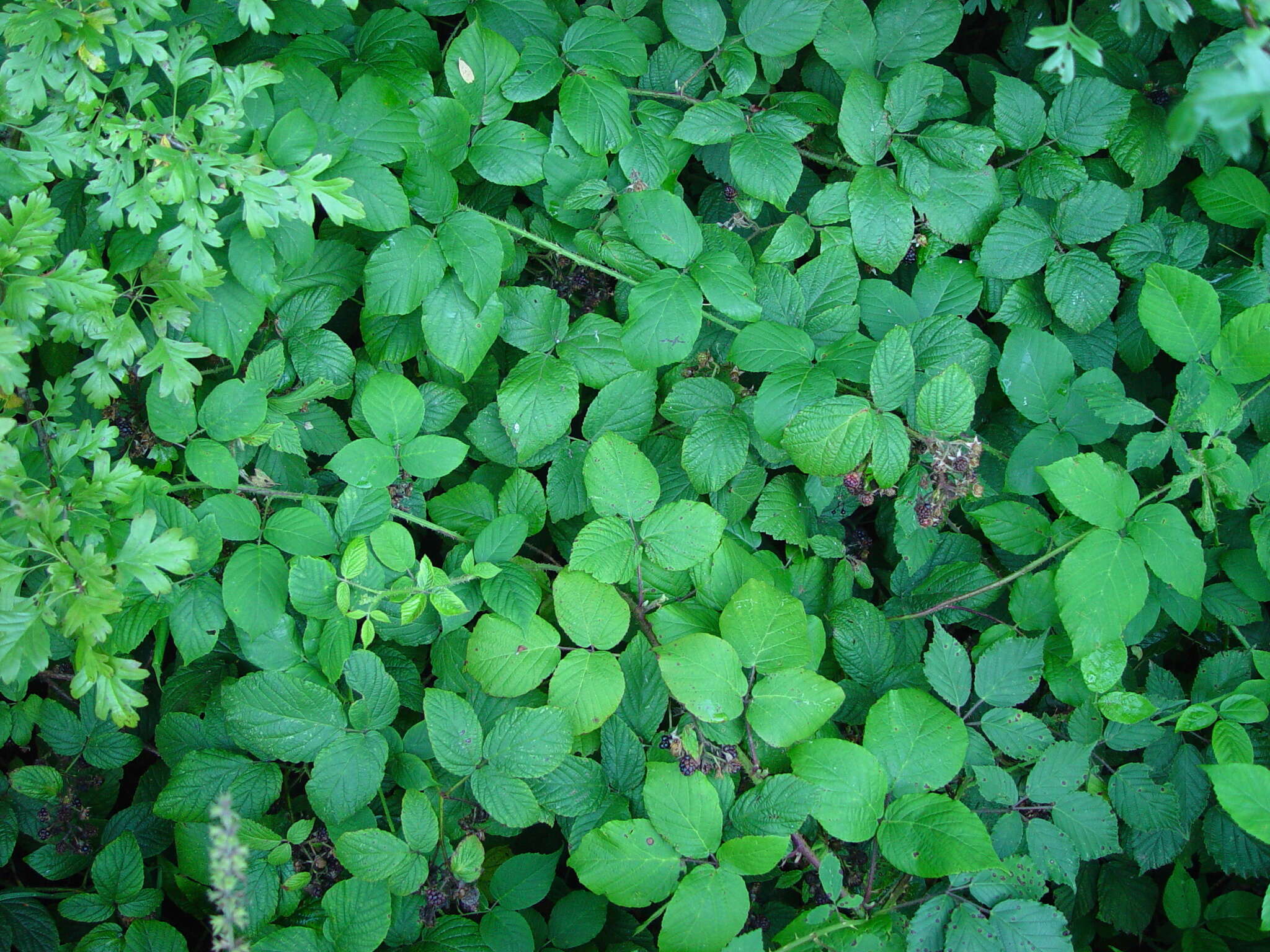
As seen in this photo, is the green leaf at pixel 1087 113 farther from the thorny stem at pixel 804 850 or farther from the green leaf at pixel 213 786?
the green leaf at pixel 213 786

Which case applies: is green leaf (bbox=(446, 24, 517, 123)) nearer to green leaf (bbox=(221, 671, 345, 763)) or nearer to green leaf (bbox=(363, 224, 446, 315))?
green leaf (bbox=(363, 224, 446, 315))

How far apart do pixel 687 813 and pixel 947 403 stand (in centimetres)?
98

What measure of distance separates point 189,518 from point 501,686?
0.69 m

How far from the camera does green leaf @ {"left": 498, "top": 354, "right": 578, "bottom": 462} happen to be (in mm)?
1793

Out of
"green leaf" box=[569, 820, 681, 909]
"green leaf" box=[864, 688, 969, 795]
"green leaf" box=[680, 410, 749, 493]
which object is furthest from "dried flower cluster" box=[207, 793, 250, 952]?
"green leaf" box=[864, 688, 969, 795]

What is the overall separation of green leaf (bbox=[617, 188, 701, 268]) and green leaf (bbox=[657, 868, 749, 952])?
1.26 m

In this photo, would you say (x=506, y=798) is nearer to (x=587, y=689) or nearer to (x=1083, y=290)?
(x=587, y=689)

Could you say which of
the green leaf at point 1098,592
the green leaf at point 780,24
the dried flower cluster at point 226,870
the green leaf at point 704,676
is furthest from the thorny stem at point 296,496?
the green leaf at point 780,24

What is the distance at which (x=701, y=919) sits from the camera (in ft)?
4.99

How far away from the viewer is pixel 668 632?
177cm

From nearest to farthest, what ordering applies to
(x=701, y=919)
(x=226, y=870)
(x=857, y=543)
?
(x=226, y=870)
(x=701, y=919)
(x=857, y=543)

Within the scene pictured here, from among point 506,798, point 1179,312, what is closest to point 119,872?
point 506,798

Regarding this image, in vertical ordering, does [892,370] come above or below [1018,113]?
below

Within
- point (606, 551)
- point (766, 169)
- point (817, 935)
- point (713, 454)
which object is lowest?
point (817, 935)
